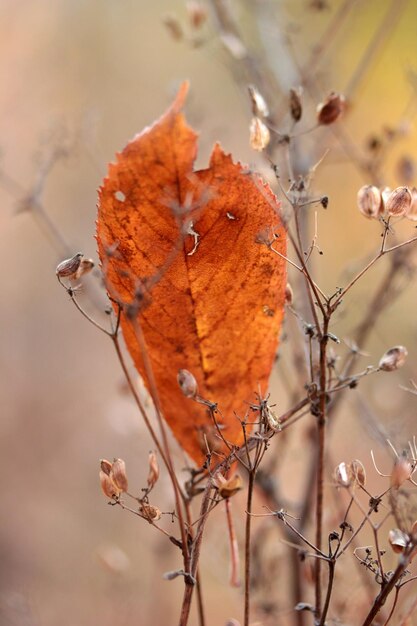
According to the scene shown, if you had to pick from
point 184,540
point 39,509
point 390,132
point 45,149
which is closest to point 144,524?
point 39,509

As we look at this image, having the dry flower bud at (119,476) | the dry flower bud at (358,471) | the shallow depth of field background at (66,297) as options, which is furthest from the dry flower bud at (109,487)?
the shallow depth of field background at (66,297)

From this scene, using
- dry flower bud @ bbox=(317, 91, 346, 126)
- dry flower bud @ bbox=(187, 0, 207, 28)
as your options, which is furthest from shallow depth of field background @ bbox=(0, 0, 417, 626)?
dry flower bud @ bbox=(317, 91, 346, 126)

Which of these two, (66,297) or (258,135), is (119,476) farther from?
(66,297)

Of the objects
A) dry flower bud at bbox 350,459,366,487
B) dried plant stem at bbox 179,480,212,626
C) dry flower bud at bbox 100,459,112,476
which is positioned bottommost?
dried plant stem at bbox 179,480,212,626

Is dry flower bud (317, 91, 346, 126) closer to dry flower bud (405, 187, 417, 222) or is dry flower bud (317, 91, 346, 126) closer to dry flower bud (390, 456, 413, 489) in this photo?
dry flower bud (405, 187, 417, 222)

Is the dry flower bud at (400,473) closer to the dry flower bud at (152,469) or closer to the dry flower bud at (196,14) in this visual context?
the dry flower bud at (152,469)

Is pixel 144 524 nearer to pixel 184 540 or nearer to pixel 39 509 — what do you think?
pixel 39 509

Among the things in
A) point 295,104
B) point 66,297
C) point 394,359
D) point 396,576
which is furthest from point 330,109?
point 66,297
